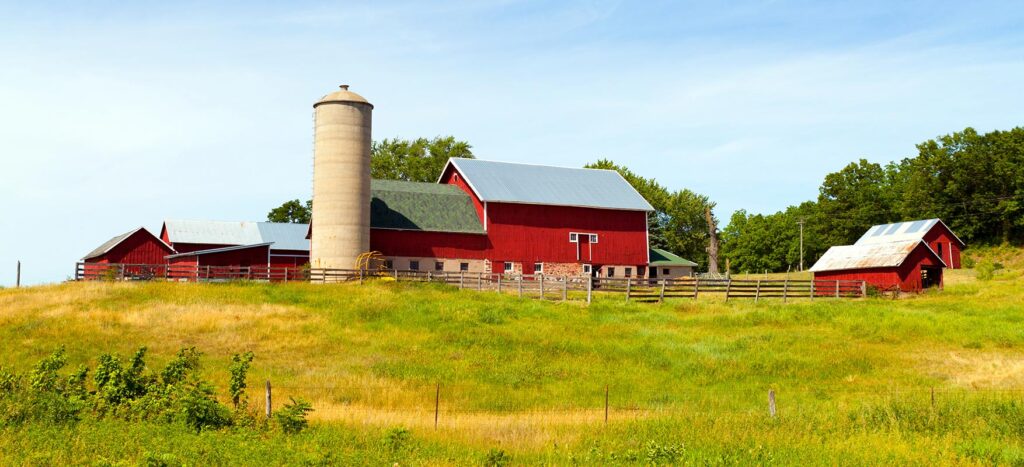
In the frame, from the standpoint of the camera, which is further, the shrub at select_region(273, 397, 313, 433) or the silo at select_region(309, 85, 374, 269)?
the silo at select_region(309, 85, 374, 269)

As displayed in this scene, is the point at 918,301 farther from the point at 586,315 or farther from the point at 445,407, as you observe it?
the point at 445,407

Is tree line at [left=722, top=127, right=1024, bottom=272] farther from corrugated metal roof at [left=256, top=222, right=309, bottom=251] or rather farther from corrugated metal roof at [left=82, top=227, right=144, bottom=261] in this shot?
corrugated metal roof at [left=82, top=227, right=144, bottom=261]

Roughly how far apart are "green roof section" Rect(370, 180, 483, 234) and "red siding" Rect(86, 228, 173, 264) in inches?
473

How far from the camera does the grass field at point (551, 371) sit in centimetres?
1623

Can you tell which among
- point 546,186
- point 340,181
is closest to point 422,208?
point 340,181

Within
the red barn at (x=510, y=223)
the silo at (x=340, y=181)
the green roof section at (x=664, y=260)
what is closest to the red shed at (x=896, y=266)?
the green roof section at (x=664, y=260)

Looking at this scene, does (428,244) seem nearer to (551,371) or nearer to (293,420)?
(551,371)

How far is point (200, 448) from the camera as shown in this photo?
15.5 meters

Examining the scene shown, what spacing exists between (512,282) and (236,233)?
23.8 m

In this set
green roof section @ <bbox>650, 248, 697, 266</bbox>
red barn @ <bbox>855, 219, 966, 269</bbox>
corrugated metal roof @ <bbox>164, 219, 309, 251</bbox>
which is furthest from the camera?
green roof section @ <bbox>650, 248, 697, 266</bbox>

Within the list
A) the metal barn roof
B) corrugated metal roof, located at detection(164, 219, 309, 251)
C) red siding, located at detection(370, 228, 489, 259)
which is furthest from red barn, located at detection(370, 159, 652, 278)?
the metal barn roof

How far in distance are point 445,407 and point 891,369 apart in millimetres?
14376

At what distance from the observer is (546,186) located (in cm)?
6044

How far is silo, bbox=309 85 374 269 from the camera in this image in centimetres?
5088
